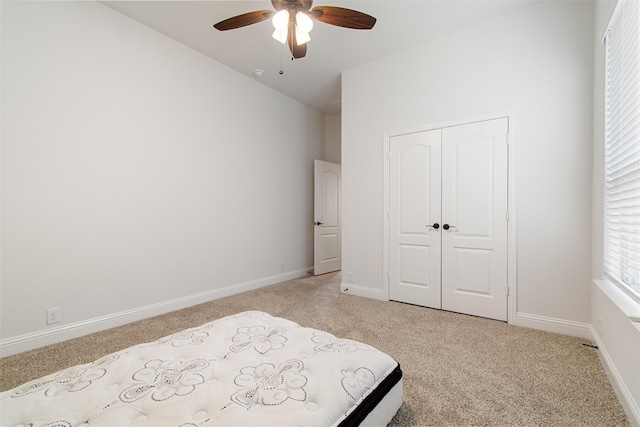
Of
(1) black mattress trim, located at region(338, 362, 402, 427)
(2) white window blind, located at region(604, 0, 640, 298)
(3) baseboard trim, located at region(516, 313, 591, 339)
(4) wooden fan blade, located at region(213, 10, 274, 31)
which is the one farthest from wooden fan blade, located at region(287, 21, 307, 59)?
(3) baseboard trim, located at region(516, 313, 591, 339)

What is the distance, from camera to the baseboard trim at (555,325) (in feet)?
8.31

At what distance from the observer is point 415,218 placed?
347 centimetres

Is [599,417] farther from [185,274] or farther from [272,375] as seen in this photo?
[185,274]

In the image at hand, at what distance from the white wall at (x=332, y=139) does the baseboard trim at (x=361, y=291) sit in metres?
2.73

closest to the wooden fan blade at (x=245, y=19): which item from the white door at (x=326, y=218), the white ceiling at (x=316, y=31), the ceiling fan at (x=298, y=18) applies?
the ceiling fan at (x=298, y=18)

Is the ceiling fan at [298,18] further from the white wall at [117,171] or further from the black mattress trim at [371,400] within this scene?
the black mattress trim at [371,400]

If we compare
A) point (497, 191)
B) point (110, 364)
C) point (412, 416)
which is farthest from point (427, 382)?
point (497, 191)

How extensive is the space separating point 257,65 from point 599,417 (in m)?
4.48

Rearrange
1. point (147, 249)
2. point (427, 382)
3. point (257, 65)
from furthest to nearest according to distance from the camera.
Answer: point (257, 65) < point (147, 249) < point (427, 382)

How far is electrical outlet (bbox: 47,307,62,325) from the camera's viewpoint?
243 cm

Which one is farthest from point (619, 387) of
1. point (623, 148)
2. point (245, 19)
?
point (245, 19)

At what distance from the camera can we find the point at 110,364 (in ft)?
4.07

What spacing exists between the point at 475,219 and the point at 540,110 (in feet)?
3.83

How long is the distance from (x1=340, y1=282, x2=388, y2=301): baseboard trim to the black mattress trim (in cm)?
234
